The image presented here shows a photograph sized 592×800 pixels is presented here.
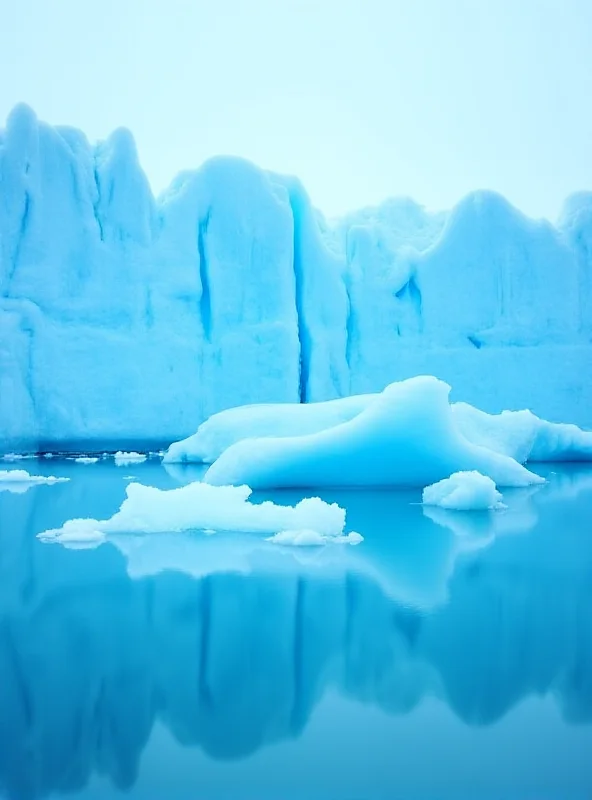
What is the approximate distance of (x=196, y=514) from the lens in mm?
4840

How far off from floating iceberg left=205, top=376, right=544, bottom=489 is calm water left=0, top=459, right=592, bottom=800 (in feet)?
9.02

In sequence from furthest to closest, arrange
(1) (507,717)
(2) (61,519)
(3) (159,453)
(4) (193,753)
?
(3) (159,453) < (2) (61,519) < (1) (507,717) < (4) (193,753)

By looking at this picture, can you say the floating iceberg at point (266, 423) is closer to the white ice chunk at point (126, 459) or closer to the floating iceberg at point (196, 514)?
the white ice chunk at point (126, 459)

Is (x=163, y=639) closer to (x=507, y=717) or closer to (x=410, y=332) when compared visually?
(x=507, y=717)

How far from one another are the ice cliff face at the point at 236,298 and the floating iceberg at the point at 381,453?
6558 millimetres

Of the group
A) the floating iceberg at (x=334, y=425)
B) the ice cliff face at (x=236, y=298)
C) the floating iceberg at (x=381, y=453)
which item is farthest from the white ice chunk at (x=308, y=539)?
the ice cliff face at (x=236, y=298)

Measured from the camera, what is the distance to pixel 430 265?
15.8 m

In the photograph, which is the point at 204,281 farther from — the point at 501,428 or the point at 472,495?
the point at 472,495

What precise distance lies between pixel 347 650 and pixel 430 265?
46.8 feet

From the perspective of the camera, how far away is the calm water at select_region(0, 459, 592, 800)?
1.50 meters

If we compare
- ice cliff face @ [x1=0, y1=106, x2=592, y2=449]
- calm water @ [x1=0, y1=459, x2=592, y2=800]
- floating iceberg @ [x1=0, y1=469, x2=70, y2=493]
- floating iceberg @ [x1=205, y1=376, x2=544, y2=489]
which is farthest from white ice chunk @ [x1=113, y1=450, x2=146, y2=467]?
calm water @ [x1=0, y1=459, x2=592, y2=800]

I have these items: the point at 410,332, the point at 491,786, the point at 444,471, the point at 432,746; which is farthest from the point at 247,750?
the point at 410,332

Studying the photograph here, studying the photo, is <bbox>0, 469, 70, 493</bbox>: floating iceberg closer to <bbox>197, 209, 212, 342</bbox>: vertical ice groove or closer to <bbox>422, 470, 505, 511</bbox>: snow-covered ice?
<bbox>422, 470, 505, 511</bbox>: snow-covered ice

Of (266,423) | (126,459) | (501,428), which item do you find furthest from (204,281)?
(501,428)
